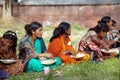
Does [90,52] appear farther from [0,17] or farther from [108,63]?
[0,17]

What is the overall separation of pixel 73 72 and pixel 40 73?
59cm

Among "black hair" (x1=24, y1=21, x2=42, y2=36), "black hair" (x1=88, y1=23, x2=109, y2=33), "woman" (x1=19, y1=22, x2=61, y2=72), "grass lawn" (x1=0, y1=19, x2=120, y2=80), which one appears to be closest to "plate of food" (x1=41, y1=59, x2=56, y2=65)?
"woman" (x1=19, y1=22, x2=61, y2=72)

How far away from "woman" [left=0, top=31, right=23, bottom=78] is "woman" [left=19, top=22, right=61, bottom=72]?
0.16 m

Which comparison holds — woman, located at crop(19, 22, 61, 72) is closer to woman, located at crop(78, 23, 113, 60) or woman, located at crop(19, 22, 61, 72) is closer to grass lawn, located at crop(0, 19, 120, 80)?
grass lawn, located at crop(0, 19, 120, 80)

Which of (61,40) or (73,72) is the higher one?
(61,40)

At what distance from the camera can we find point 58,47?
26.2 feet

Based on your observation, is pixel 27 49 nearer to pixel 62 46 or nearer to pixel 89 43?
pixel 62 46

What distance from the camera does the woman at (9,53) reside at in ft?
23.2

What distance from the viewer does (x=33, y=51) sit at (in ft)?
24.2

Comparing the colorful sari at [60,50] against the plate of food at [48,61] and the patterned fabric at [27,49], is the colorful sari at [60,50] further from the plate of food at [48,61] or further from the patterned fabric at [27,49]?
the patterned fabric at [27,49]

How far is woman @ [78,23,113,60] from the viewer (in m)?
8.43

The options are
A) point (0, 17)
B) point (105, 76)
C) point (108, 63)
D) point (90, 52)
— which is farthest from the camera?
point (0, 17)

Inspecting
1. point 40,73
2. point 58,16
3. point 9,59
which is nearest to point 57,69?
point 40,73

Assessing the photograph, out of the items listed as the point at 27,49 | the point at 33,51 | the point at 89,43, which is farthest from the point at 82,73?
the point at 89,43
